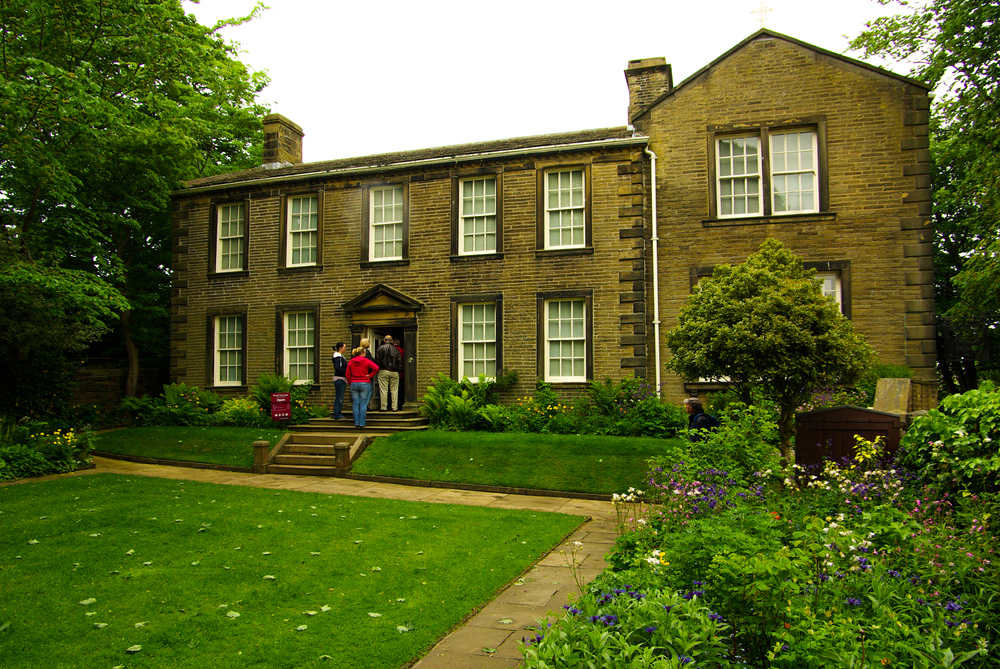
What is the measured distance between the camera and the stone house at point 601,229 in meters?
15.8

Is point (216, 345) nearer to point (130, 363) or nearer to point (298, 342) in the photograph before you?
point (298, 342)

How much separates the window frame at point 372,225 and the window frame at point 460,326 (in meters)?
2.11

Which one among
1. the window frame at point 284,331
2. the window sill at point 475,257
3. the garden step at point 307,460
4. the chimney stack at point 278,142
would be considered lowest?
the garden step at point 307,460

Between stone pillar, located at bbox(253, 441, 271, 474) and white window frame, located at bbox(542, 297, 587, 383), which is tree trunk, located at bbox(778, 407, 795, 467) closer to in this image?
white window frame, located at bbox(542, 297, 587, 383)

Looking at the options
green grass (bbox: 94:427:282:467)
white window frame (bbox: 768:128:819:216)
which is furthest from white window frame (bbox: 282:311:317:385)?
white window frame (bbox: 768:128:819:216)

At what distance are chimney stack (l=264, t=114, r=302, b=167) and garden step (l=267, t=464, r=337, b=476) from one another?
11952 mm

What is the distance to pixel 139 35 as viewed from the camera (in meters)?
14.7

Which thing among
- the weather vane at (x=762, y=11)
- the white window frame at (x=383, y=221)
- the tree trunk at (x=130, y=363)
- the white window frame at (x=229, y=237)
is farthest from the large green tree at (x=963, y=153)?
the tree trunk at (x=130, y=363)

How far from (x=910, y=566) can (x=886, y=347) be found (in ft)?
41.2

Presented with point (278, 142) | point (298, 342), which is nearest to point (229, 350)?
point (298, 342)

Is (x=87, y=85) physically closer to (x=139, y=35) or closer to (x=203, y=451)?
(x=139, y=35)

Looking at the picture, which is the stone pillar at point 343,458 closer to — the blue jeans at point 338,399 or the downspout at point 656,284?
the blue jeans at point 338,399

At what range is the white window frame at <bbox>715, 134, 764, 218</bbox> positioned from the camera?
54.9 ft

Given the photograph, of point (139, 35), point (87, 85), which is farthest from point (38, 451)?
point (139, 35)
